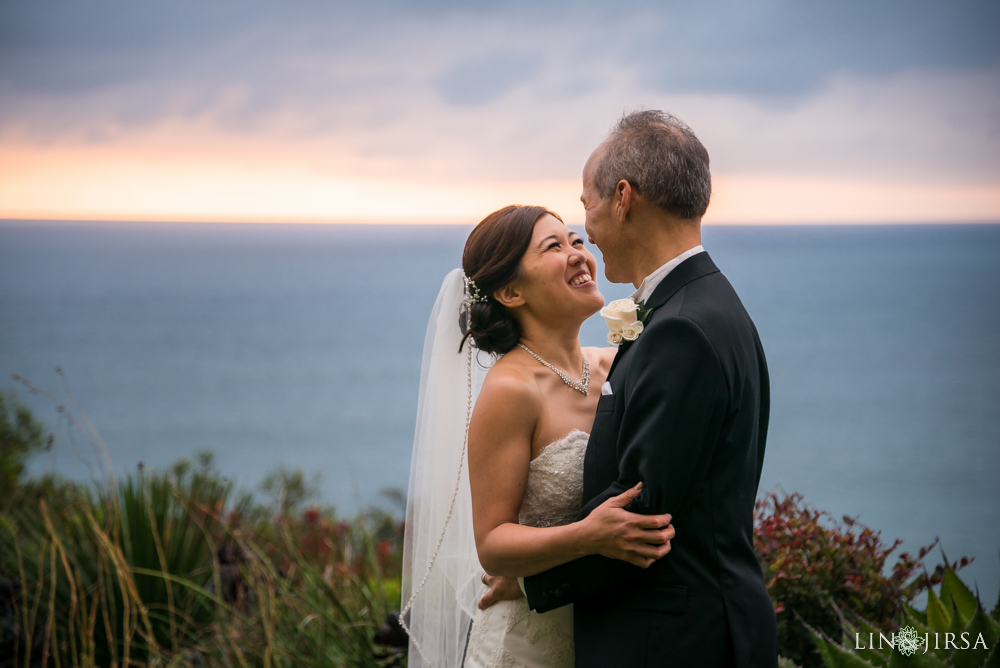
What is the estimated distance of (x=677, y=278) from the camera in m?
2.03

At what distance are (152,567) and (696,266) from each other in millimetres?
4158

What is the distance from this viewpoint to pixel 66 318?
57.1 metres

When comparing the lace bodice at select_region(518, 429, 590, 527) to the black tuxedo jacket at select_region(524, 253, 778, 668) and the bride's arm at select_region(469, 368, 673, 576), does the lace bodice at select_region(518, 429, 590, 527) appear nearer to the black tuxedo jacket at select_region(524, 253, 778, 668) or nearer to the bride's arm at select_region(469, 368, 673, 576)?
the bride's arm at select_region(469, 368, 673, 576)

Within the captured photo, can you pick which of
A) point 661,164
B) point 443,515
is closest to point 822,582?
point 443,515

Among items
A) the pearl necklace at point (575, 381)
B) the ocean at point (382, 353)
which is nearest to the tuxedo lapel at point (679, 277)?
the pearl necklace at point (575, 381)

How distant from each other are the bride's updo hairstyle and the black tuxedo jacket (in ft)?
2.33

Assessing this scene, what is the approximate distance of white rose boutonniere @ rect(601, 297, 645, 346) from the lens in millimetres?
1992

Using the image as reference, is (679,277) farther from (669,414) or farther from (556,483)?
(556,483)

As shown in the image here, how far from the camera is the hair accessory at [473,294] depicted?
9.04 ft

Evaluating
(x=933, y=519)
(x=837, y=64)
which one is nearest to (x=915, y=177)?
(x=933, y=519)

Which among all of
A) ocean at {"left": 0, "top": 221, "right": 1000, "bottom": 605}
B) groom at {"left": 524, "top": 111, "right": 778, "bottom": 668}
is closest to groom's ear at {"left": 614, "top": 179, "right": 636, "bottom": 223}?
groom at {"left": 524, "top": 111, "right": 778, "bottom": 668}

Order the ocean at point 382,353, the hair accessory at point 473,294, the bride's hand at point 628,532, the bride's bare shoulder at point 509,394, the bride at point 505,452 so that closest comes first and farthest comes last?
the bride's hand at point 628,532, the bride at point 505,452, the bride's bare shoulder at point 509,394, the hair accessory at point 473,294, the ocean at point 382,353

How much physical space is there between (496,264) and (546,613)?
4.11 ft

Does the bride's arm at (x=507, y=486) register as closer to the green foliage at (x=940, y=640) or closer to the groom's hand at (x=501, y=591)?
the groom's hand at (x=501, y=591)
